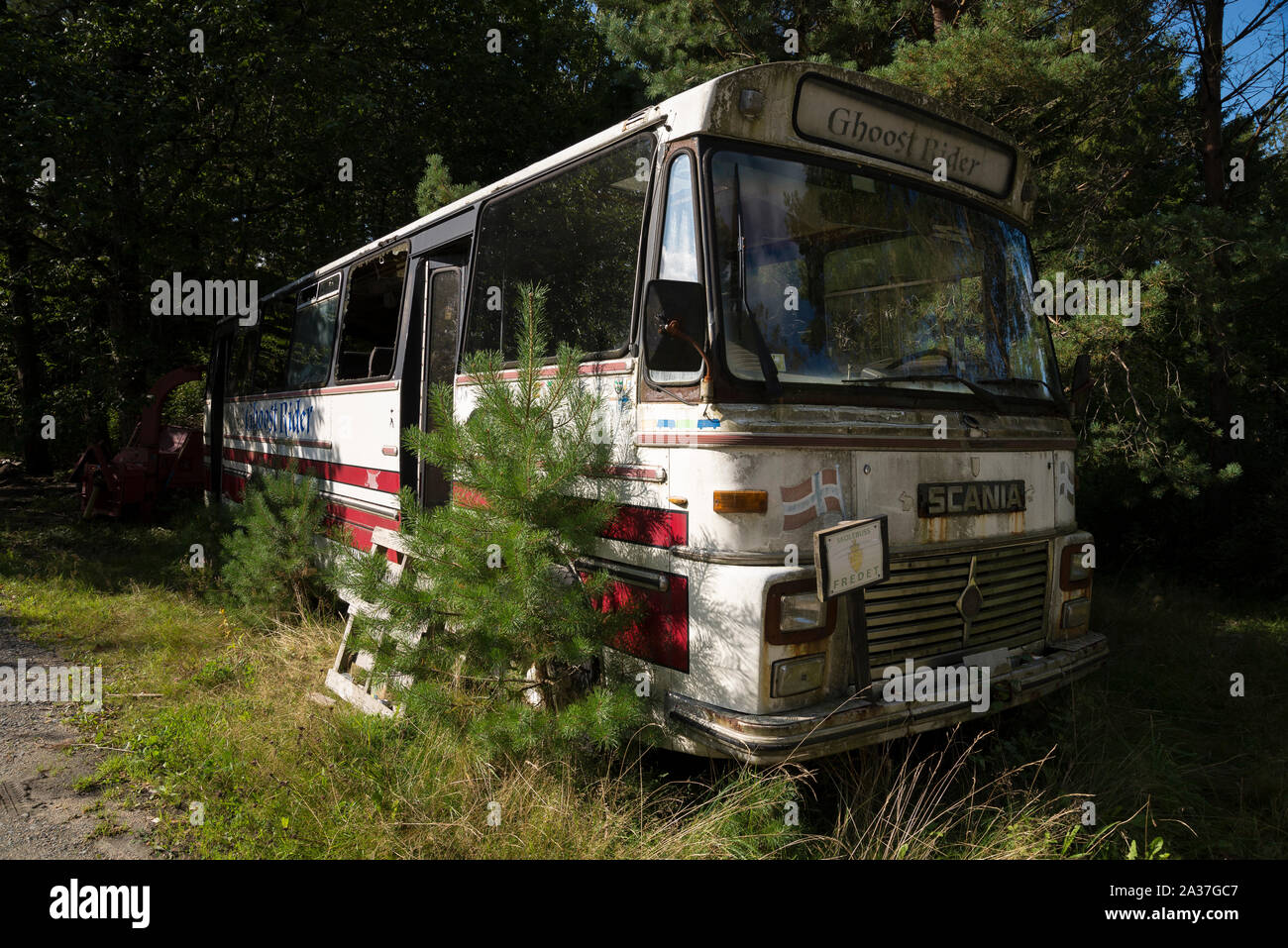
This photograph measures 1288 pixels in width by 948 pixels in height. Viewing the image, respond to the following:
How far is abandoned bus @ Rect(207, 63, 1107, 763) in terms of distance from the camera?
3.45 metres

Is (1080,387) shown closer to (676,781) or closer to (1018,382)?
(1018,382)

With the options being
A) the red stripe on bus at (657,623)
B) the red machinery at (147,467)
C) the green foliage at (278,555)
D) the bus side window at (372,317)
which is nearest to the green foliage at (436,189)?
the red machinery at (147,467)

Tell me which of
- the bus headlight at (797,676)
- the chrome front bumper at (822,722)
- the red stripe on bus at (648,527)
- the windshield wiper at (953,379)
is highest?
the windshield wiper at (953,379)

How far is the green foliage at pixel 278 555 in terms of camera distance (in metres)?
6.46

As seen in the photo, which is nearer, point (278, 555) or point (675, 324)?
point (675, 324)

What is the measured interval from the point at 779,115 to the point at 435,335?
283 centimetres

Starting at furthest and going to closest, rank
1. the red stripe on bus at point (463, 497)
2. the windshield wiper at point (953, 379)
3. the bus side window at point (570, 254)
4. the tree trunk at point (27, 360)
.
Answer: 1. the tree trunk at point (27, 360)
2. the red stripe on bus at point (463, 497)
3. the bus side window at point (570, 254)
4. the windshield wiper at point (953, 379)

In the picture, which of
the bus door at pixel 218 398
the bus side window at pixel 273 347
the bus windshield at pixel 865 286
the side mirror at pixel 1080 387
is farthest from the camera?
the bus door at pixel 218 398

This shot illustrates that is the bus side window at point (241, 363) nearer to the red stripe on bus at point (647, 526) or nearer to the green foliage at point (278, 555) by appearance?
the green foliage at point (278, 555)

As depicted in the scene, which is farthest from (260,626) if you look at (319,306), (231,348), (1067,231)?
(1067,231)

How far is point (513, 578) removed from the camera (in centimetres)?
373

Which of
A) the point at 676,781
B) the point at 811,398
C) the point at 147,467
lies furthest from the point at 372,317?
the point at 147,467

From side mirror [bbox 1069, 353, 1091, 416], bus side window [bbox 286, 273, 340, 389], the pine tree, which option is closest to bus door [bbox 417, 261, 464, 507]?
the pine tree

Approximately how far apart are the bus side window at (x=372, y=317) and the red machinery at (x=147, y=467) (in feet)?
21.9
